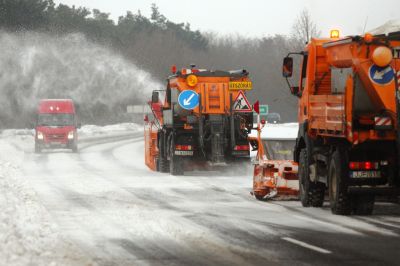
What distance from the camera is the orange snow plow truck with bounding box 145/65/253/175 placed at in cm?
2688

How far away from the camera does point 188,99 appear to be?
26.7 meters

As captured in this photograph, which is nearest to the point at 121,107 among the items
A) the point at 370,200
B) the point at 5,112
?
the point at 5,112

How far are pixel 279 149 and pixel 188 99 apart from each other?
6.40 meters

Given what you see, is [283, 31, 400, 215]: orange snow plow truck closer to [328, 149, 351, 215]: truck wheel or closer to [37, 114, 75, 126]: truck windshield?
[328, 149, 351, 215]: truck wheel

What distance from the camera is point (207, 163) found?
90.1 feet

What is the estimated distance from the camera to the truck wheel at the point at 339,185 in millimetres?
15094

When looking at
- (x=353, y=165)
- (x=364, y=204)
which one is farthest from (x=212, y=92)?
(x=353, y=165)

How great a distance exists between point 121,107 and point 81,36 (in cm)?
728

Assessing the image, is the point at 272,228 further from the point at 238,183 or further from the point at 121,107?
the point at 121,107

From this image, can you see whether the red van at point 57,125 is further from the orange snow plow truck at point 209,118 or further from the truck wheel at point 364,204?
the truck wheel at point 364,204

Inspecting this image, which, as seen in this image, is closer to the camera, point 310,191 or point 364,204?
point 364,204

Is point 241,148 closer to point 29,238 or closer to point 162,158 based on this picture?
point 162,158

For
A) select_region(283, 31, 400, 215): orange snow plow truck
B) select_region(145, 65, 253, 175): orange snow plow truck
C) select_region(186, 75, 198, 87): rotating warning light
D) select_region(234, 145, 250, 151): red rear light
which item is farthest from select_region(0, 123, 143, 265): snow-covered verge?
select_region(234, 145, 250, 151): red rear light

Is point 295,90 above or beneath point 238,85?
beneath
